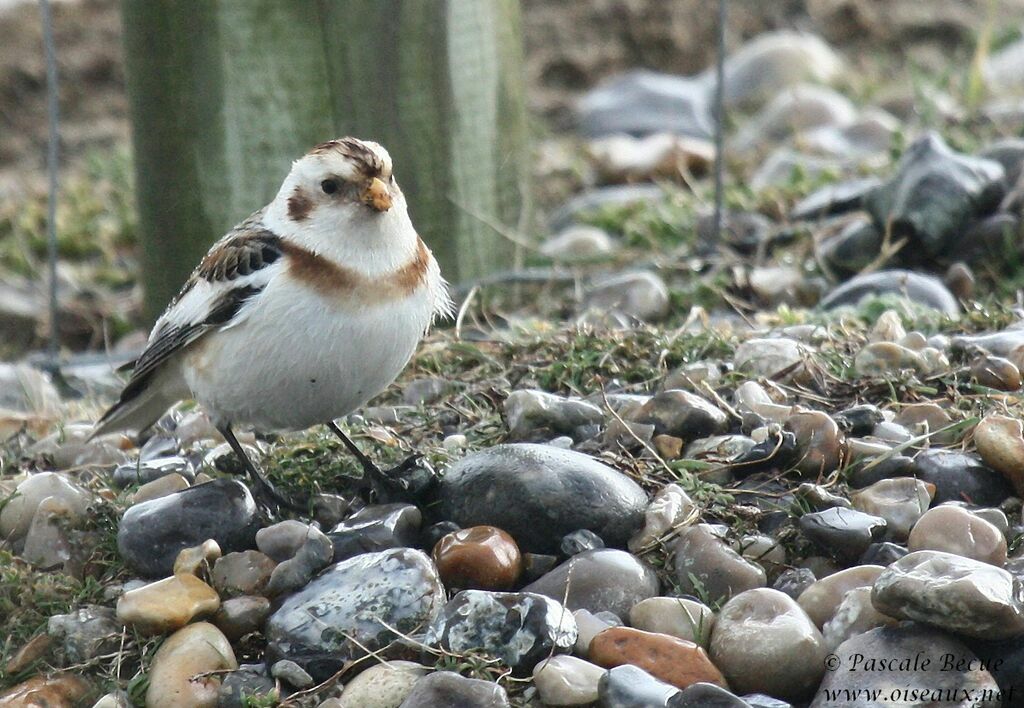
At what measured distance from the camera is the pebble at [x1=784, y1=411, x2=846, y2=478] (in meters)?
3.55

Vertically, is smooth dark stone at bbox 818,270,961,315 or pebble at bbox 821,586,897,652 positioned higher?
smooth dark stone at bbox 818,270,961,315

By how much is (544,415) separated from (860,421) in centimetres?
82

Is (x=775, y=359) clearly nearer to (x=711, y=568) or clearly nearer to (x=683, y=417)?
(x=683, y=417)

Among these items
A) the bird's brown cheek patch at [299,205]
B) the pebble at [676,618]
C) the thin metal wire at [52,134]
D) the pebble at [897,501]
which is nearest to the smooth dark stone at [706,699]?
the pebble at [676,618]

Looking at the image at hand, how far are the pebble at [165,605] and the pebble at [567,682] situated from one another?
0.80 m

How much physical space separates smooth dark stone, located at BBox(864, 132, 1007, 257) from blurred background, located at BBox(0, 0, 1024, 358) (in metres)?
0.02

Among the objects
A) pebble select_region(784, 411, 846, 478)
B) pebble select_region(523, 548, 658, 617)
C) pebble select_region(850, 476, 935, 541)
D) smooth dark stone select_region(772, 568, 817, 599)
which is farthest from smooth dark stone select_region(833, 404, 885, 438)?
pebble select_region(523, 548, 658, 617)

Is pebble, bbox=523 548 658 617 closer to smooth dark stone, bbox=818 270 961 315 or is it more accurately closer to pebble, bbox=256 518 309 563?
pebble, bbox=256 518 309 563

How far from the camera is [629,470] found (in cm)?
359

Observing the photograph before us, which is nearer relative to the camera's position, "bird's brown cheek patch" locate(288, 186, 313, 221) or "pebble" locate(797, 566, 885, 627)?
"pebble" locate(797, 566, 885, 627)

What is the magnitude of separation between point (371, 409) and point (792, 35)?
5771 mm

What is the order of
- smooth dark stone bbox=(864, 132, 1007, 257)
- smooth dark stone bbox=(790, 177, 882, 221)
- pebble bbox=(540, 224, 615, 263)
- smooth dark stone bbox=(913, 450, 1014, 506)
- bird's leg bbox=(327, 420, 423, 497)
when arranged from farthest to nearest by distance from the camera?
pebble bbox=(540, 224, 615, 263), smooth dark stone bbox=(790, 177, 882, 221), smooth dark stone bbox=(864, 132, 1007, 257), bird's leg bbox=(327, 420, 423, 497), smooth dark stone bbox=(913, 450, 1014, 506)

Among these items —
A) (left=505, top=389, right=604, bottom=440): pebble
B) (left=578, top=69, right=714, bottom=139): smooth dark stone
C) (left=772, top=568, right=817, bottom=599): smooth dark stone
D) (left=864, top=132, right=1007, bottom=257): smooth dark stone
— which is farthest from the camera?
(left=578, top=69, right=714, bottom=139): smooth dark stone

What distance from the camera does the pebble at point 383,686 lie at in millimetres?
2908
